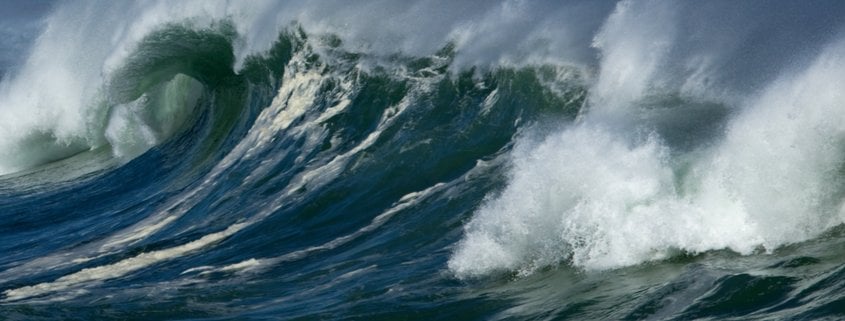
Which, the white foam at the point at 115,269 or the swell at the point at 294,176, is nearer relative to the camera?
the white foam at the point at 115,269

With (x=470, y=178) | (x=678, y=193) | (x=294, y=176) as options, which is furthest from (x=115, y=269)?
(x=678, y=193)

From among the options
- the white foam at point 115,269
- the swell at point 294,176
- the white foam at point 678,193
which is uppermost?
the swell at point 294,176

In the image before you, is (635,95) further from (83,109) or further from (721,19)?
(83,109)

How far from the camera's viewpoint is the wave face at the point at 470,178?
761 centimetres

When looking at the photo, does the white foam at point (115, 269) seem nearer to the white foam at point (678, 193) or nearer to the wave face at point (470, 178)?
the wave face at point (470, 178)

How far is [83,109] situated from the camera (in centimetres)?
2053

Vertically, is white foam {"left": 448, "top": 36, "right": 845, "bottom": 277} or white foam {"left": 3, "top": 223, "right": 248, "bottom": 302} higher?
white foam {"left": 3, "top": 223, "right": 248, "bottom": 302}

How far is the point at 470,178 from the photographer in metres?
10.7

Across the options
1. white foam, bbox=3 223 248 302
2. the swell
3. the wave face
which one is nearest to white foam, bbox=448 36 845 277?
the wave face

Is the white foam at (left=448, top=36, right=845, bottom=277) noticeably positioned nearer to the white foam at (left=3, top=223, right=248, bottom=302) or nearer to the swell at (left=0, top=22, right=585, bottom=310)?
the swell at (left=0, top=22, right=585, bottom=310)

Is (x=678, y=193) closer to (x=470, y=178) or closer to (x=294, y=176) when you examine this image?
(x=470, y=178)

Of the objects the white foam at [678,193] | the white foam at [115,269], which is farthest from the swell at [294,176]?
the white foam at [678,193]

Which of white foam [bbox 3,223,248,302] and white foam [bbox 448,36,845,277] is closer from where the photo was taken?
white foam [bbox 448,36,845,277]

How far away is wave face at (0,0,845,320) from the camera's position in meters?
7.61
